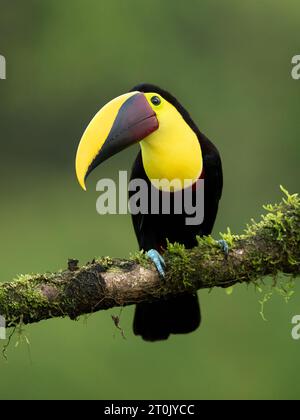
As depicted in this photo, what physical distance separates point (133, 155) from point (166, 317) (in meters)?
5.44

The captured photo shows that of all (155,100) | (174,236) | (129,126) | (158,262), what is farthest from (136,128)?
(158,262)

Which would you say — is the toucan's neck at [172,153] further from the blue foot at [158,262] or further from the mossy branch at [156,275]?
the blue foot at [158,262]

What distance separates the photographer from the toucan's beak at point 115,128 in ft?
15.6

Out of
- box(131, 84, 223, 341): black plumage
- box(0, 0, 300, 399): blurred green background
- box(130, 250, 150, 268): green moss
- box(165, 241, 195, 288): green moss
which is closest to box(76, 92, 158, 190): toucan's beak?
box(131, 84, 223, 341): black plumage

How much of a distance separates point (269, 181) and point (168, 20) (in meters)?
2.76

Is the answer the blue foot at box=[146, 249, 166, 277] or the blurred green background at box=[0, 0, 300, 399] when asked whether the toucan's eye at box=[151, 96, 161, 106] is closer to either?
the blue foot at box=[146, 249, 166, 277]

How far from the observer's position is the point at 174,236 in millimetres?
5207

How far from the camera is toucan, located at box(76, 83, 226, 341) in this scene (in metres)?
4.81

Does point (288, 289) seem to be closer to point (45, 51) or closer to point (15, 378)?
point (15, 378)

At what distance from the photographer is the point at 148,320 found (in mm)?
5141

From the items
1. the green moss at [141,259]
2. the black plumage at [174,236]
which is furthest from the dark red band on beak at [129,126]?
the green moss at [141,259]

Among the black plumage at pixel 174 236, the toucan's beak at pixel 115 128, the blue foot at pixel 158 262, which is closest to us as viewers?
the blue foot at pixel 158 262

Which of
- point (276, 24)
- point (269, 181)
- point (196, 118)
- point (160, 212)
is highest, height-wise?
point (276, 24)

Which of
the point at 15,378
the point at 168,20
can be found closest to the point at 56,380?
the point at 15,378
